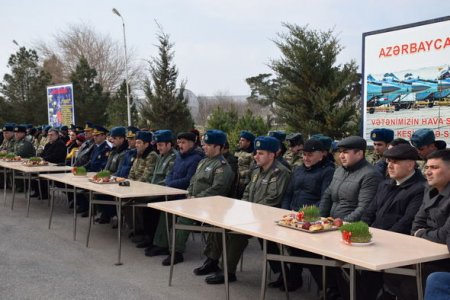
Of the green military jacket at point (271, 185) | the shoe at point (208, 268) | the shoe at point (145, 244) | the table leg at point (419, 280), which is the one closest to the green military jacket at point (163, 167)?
the shoe at point (145, 244)

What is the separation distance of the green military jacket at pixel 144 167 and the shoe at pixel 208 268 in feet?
6.60

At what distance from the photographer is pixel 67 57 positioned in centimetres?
4481

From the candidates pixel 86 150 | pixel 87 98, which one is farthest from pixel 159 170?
pixel 87 98

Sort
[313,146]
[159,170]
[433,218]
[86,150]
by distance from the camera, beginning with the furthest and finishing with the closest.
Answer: [86,150], [159,170], [313,146], [433,218]

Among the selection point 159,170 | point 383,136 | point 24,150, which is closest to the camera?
point 383,136

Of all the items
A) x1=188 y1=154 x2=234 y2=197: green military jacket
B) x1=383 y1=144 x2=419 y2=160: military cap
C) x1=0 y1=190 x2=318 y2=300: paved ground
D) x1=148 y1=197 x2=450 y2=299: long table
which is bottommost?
x1=0 y1=190 x2=318 y2=300: paved ground

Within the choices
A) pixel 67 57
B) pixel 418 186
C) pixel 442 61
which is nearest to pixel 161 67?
pixel 442 61

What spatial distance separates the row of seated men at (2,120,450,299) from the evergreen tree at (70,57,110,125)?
1771cm

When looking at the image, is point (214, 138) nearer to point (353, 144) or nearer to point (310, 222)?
point (353, 144)

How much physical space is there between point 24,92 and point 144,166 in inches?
806

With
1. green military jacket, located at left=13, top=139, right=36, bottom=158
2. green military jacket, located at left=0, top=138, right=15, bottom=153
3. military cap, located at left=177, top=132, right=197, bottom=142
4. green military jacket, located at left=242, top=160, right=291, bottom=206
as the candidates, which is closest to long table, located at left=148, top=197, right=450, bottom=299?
green military jacket, located at left=242, top=160, right=291, bottom=206

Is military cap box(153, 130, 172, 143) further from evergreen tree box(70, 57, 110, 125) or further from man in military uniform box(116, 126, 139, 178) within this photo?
evergreen tree box(70, 57, 110, 125)

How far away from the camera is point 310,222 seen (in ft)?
11.8

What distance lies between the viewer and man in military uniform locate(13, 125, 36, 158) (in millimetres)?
11000
